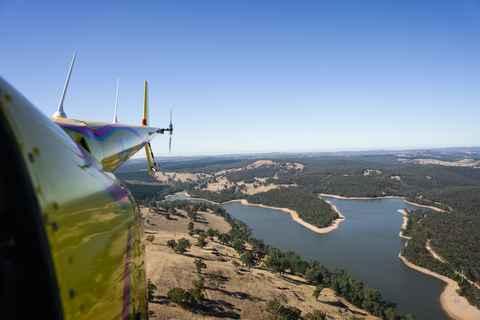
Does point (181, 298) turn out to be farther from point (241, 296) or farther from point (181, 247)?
point (181, 247)

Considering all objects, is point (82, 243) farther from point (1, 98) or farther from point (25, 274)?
point (1, 98)

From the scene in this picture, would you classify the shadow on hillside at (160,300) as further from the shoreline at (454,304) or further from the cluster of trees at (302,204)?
the cluster of trees at (302,204)

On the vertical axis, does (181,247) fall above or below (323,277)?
above

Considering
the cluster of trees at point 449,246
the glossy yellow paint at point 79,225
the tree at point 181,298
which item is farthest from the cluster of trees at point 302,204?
the glossy yellow paint at point 79,225

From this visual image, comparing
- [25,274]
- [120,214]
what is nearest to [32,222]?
[25,274]

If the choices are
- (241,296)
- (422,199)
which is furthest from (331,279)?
(422,199)

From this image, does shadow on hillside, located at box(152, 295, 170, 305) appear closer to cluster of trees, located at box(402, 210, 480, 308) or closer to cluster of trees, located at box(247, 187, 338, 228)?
cluster of trees, located at box(402, 210, 480, 308)

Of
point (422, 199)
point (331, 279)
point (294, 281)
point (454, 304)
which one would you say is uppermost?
point (294, 281)
